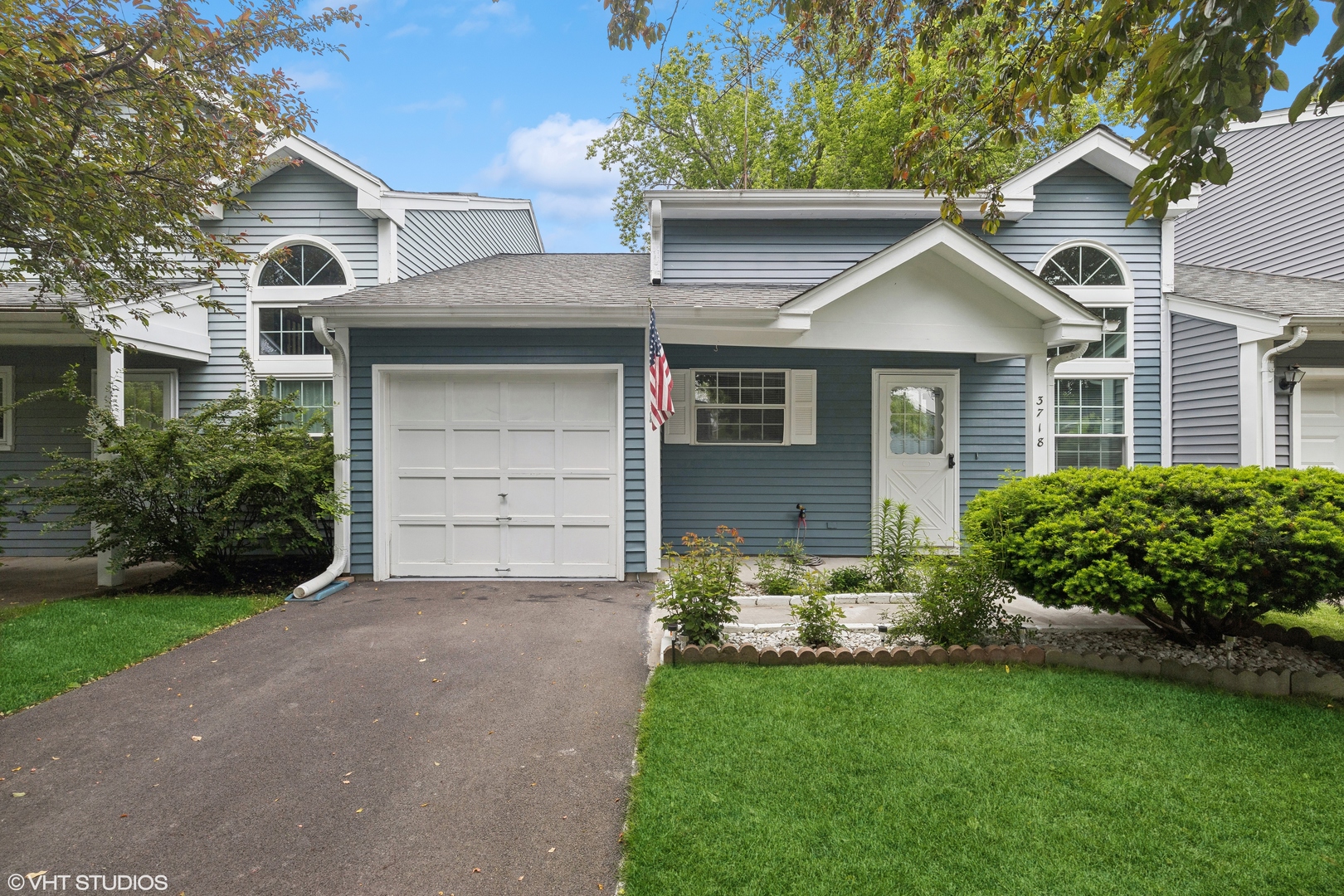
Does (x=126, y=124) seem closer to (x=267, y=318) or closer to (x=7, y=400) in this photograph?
(x=267, y=318)

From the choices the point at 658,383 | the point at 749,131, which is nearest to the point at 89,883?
the point at 658,383

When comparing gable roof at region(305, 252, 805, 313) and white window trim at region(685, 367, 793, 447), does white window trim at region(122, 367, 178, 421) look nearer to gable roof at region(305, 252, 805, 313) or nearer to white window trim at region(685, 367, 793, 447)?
gable roof at region(305, 252, 805, 313)

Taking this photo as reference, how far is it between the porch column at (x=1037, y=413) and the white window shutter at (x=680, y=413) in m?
3.89

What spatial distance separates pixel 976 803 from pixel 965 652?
5.90 feet

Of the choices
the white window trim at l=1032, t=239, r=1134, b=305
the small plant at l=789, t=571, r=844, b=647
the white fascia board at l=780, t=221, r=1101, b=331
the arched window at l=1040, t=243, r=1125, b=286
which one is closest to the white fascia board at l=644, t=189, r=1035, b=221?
the white window trim at l=1032, t=239, r=1134, b=305

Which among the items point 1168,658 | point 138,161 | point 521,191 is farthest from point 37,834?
point 521,191

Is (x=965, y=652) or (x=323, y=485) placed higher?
(x=323, y=485)

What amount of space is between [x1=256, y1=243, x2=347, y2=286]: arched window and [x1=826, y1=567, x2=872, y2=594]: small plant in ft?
23.8

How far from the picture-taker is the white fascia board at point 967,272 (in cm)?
632

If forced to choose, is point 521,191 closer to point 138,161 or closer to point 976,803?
point 138,161

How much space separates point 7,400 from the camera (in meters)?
8.46

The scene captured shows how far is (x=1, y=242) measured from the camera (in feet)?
15.0

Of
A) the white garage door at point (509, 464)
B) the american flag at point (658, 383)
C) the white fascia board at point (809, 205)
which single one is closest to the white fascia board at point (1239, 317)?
the white fascia board at point (809, 205)

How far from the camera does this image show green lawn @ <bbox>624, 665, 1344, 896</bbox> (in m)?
2.33
